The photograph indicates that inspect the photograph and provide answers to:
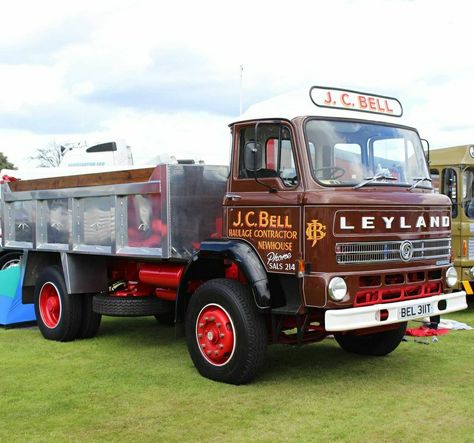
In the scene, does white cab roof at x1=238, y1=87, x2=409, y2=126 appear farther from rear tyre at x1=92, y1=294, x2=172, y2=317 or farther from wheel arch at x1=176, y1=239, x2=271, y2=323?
rear tyre at x1=92, y1=294, x2=172, y2=317

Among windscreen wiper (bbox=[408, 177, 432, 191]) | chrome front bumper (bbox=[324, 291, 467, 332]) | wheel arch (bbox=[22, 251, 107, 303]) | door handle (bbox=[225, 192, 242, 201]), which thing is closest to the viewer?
chrome front bumper (bbox=[324, 291, 467, 332])

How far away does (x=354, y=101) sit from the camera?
6613 mm

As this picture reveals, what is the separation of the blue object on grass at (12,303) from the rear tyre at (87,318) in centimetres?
142

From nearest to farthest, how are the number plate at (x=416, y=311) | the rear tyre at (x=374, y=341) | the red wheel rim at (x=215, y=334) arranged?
the number plate at (x=416, y=311), the red wheel rim at (x=215, y=334), the rear tyre at (x=374, y=341)

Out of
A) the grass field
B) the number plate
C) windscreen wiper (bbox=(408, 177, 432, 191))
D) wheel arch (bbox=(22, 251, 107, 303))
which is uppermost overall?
windscreen wiper (bbox=(408, 177, 432, 191))

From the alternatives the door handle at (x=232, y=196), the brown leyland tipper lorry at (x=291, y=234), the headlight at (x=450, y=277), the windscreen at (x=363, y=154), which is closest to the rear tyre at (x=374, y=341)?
the brown leyland tipper lorry at (x=291, y=234)

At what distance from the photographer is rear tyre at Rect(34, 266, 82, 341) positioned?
27.6 ft

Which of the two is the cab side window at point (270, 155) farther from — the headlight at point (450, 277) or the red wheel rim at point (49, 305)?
the red wheel rim at point (49, 305)

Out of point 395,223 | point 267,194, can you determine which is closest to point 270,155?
point 267,194

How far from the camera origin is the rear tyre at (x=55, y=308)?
8414 millimetres

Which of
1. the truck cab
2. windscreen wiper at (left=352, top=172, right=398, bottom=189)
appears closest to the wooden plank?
windscreen wiper at (left=352, top=172, right=398, bottom=189)

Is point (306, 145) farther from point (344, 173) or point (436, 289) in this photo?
→ point (436, 289)

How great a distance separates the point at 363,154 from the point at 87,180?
3322mm

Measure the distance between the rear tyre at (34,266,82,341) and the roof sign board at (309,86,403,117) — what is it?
4.04 metres
